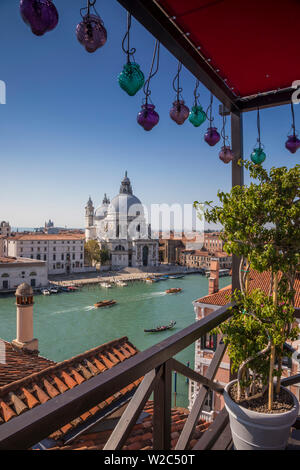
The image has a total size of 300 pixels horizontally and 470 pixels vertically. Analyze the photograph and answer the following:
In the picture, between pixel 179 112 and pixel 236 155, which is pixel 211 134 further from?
pixel 179 112

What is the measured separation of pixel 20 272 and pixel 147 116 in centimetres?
2162

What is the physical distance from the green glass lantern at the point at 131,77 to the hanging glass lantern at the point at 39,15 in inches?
13.0

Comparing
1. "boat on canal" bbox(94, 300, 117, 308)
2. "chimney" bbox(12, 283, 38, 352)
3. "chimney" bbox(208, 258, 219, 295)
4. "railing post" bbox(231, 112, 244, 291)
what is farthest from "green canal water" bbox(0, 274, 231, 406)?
"railing post" bbox(231, 112, 244, 291)

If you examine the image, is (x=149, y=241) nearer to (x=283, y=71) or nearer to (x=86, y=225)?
(x=86, y=225)

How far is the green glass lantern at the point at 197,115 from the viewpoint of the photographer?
144 cm

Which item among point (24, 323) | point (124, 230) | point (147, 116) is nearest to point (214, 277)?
point (24, 323)

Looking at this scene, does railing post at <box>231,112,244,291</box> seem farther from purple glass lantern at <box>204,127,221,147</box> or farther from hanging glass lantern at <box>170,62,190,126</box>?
hanging glass lantern at <box>170,62,190,126</box>

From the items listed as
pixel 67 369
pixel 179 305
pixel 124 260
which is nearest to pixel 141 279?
pixel 124 260

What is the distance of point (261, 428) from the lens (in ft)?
2.88

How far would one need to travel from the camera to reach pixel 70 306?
17.5m

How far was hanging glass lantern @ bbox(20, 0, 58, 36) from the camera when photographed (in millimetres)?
698

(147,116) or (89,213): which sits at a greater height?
(89,213)

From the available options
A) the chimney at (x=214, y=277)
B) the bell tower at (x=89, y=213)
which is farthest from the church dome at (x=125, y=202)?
the chimney at (x=214, y=277)

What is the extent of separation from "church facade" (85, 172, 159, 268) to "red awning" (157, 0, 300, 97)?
99.8 feet
